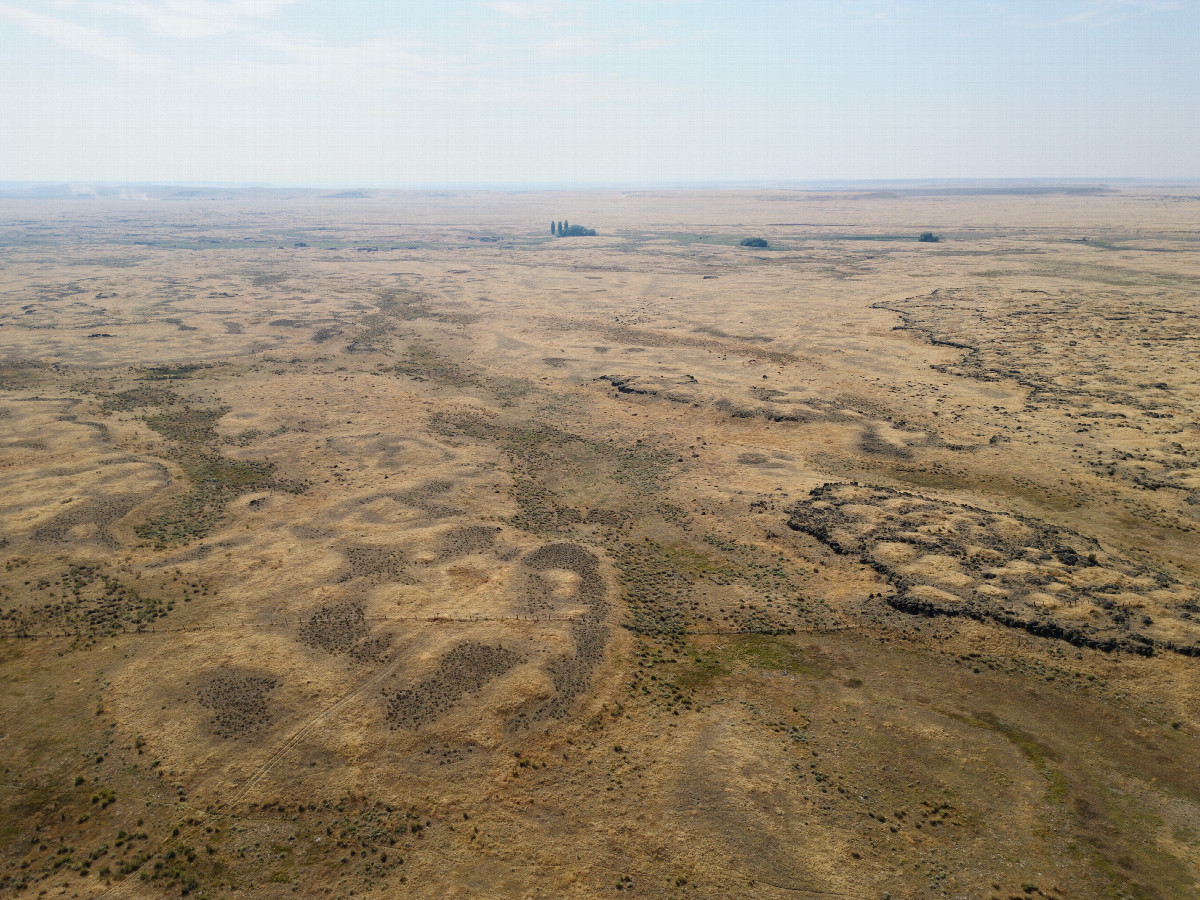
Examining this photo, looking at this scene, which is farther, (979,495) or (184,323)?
(184,323)

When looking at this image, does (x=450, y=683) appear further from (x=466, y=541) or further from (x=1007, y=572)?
(x=1007, y=572)

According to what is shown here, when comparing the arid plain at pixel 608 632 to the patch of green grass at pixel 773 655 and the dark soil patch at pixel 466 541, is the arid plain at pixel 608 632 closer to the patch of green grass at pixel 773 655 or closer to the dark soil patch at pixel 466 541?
the patch of green grass at pixel 773 655

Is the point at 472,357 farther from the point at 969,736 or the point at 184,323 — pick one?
the point at 969,736

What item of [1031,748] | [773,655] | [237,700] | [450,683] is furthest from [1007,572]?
[237,700]

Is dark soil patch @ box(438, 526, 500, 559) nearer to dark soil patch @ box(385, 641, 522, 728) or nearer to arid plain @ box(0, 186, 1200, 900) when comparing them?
arid plain @ box(0, 186, 1200, 900)

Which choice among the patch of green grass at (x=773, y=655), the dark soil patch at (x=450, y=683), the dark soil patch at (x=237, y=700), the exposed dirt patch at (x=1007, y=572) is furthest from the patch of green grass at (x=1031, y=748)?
the dark soil patch at (x=237, y=700)

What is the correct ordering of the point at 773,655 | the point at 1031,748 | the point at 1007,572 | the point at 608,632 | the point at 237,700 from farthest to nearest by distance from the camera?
the point at 1007,572 < the point at 608,632 < the point at 773,655 < the point at 237,700 < the point at 1031,748

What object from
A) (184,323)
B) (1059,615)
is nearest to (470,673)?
(1059,615)

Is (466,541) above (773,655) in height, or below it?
above
